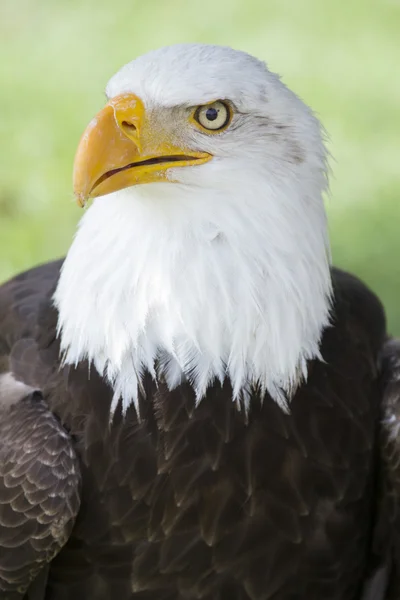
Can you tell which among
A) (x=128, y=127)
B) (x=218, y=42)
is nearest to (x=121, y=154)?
(x=128, y=127)

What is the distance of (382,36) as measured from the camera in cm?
595

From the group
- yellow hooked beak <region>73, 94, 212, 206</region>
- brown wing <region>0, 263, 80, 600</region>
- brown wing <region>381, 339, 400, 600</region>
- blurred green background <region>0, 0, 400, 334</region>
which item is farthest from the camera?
blurred green background <region>0, 0, 400, 334</region>

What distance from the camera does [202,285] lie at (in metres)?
2.22

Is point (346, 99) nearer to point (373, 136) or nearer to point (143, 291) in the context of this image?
point (373, 136)

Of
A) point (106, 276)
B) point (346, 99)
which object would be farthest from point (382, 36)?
point (106, 276)

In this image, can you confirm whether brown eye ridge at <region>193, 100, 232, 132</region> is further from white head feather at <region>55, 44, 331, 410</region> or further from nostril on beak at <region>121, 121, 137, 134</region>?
nostril on beak at <region>121, 121, 137, 134</region>

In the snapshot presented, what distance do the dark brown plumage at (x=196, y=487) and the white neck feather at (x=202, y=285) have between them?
3.2 inches

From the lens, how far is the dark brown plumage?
234 centimetres

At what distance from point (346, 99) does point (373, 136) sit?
32 cm

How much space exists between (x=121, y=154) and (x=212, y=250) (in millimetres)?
297

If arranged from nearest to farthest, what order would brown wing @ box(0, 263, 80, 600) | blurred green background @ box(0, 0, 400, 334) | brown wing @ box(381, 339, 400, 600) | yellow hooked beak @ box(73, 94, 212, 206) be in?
1. yellow hooked beak @ box(73, 94, 212, 206)
2. brown wing @ box(0, 263, 80, 600)
3. brown wing @ box(381, 339, 400, 600)
4. blurred green background @ box(0, 0, 400, 334)

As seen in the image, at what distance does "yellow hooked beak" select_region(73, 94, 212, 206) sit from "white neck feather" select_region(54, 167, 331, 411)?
0.05 metres

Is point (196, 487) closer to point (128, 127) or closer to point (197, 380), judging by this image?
point (197, 380)

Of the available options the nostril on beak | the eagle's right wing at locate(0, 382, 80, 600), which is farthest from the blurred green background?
the nostril on beak
